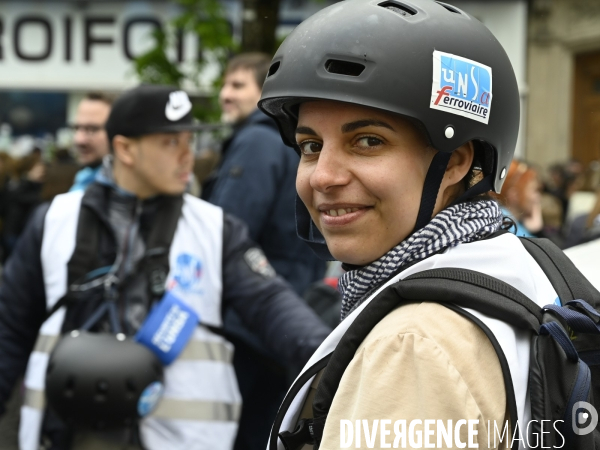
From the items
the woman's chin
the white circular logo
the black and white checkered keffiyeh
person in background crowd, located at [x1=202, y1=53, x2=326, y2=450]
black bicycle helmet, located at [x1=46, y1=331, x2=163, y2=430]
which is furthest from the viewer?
person in background crowd, located at [x1=202, y1=53, x2=326, y2=450]

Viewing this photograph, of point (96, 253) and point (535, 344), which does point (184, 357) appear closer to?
point (96, 253)

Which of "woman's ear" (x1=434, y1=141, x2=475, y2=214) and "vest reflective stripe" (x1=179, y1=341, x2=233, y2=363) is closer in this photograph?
"woman's ear" (x1=434, y1=141, x2=475, y2=214)

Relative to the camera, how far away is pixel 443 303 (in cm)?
143

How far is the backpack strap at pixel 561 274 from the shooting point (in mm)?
1726

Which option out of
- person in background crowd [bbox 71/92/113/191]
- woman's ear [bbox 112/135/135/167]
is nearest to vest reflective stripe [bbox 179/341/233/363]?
woman's ear [bbox 112/135/135/167]

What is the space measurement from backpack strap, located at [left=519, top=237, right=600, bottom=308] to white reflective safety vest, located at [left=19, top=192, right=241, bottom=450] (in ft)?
5.19

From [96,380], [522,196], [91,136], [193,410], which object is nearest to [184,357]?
[193,410]

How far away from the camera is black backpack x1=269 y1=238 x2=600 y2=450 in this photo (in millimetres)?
1405

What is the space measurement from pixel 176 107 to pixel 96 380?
4.03ft

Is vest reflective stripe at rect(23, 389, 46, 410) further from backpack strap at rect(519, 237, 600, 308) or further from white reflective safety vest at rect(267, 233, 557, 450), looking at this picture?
backpack strap at rect(519, 237, 600, 308)

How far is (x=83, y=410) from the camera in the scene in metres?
2.91

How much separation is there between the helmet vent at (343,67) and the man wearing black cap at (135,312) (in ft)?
4.76

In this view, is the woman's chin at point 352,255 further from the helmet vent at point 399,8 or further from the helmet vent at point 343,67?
the helmet vent at point 399,8

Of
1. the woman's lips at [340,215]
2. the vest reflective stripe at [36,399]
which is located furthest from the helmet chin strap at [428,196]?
the vest reflective stripe at [36,399]
